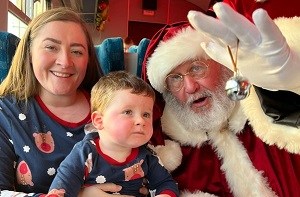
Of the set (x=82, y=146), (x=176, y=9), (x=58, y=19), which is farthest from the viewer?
(x=176, y=9)

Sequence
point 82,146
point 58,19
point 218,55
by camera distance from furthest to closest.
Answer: point 58,19 < point 82,146 < point 218,55

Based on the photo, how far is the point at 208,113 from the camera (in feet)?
5.06

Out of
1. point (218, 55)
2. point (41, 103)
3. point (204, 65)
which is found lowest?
point (41, 103)

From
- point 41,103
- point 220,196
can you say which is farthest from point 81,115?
point 220,196

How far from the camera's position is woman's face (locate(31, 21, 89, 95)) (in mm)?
1478

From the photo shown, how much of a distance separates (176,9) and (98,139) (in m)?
9.15

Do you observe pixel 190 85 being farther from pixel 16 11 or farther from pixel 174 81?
pixel 16 11

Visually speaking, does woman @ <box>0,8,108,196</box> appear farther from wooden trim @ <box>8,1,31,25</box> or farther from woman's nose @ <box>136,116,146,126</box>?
wooden trim @ <box>8,1,31,25</box>

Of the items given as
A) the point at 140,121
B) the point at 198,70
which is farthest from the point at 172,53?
the point at 140,121

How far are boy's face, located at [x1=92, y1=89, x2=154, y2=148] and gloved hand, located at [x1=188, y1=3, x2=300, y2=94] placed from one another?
0.94ft

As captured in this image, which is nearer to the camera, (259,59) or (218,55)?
(259,59)

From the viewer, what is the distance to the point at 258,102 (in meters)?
1.38

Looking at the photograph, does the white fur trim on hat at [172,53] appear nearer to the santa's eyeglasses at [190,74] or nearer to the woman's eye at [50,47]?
the santa's eyeglasses at [190,74]

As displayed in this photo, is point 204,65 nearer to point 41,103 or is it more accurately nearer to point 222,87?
point 222,87
